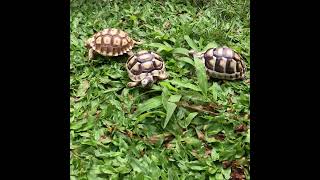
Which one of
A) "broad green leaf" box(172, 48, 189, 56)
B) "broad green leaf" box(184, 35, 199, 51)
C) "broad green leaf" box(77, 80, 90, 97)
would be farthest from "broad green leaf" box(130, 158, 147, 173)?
"broad green leaf" box(184, 35, 199, 51)

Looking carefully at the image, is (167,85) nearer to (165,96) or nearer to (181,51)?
(165,96)

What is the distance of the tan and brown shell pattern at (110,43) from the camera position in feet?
13.8

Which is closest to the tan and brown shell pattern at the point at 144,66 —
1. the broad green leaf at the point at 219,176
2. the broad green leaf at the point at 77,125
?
the broad green leaf at the point at 77,125

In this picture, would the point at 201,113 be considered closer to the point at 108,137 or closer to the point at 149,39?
the point at 108,137

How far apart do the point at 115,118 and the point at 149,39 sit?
1365 millimetres

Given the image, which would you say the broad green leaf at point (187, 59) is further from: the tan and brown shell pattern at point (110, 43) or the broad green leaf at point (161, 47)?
the tan and brown shell pattern at point (110, 43)

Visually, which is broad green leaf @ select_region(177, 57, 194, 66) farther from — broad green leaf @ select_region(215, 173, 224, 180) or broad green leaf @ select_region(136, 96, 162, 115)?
broad green leaf @ select_region(215, 173, 224, 180)

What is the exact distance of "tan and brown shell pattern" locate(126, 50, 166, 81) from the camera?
389 centimetres

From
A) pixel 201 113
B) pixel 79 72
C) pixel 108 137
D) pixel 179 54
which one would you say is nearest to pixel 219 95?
pixel 201 113

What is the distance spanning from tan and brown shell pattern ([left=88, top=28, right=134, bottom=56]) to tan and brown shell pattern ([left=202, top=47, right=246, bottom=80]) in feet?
2.54

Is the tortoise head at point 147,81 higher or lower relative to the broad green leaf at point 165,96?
higher

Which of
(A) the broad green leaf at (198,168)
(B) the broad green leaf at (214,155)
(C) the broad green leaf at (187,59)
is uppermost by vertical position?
(C) the broad green leaf at (187,59)

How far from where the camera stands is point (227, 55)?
13.4ft

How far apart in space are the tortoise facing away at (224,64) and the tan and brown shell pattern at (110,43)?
0.78 metres
